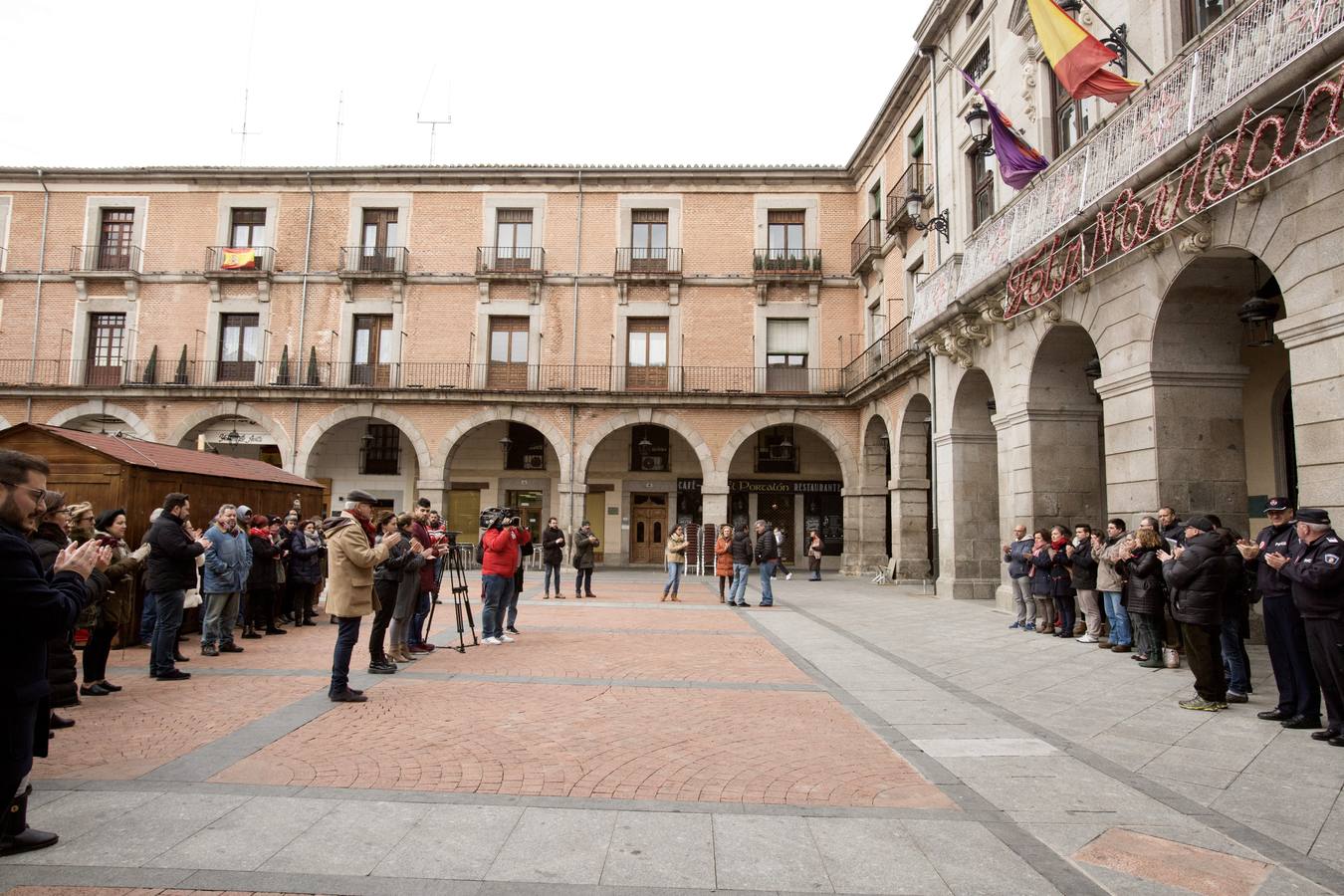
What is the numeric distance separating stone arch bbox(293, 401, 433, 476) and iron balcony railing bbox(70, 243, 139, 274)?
28.0 ft

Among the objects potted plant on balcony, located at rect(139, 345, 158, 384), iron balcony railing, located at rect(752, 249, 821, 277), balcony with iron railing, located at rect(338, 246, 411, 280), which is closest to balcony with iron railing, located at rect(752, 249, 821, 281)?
iron balcony railing, located at rect(752, 249, 821, 277)

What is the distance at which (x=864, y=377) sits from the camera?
22.7 m

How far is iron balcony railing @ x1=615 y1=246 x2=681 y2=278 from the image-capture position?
82.9 feet

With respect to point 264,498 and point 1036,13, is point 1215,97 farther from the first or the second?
point 264,498

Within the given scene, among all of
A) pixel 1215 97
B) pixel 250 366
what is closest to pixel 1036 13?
pixel 1215 97

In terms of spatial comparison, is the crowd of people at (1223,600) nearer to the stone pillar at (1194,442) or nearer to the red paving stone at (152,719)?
the stone pillar at (1194,442)

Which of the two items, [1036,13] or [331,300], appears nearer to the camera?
[1036,13]

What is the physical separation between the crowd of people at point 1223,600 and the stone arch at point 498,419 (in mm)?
16233

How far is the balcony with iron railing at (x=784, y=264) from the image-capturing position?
24.8 m

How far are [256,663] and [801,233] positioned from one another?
2192 cm

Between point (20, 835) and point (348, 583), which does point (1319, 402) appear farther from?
point (20, 835)

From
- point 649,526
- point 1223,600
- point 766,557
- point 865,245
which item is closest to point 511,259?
point 649,526

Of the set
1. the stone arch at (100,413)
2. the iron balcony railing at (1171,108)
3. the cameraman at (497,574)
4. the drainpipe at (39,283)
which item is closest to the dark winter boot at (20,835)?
the cameraman at (497,574)

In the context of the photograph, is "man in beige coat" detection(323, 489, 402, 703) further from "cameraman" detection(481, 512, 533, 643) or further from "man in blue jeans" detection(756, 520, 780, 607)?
"man in blue jeans" detection(756, 520, 780, 607)
